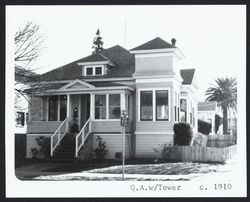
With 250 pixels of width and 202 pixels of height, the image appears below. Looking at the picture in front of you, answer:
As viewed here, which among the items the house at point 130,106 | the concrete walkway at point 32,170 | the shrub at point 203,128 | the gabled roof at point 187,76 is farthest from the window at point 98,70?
the shrub at point 203,128

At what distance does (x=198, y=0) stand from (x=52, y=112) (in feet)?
56.5

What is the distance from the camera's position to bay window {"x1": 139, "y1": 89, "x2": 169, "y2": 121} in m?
26.3

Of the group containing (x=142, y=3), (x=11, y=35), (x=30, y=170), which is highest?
(x=142, y=3)

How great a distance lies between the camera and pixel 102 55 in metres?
29.9

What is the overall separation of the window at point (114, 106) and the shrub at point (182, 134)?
11.9ft

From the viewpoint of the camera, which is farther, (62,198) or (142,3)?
(142,3)

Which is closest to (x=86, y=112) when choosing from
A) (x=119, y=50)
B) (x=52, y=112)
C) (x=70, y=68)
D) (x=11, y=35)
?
(x=52, y=112)

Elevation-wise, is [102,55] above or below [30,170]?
above

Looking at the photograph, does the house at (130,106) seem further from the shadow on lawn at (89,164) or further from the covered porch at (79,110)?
A: the shadow on lawn at (89,164)

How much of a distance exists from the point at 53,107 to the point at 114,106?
4.46 meters

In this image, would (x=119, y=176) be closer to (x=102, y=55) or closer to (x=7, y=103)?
(x=7, y=103)

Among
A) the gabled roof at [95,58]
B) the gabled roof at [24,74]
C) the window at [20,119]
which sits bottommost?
the window at [20,119]

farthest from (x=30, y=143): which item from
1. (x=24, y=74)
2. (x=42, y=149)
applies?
(x=24, y=74)

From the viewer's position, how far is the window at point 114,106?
2676cm
